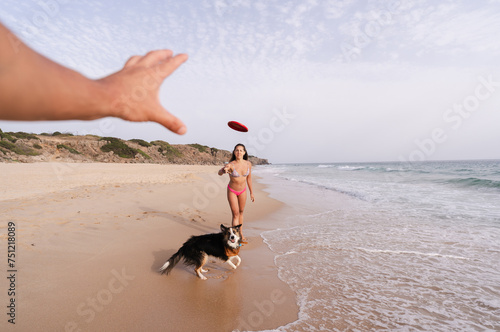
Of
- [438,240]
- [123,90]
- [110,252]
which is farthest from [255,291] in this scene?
[438,240]

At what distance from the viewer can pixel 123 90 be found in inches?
48.3

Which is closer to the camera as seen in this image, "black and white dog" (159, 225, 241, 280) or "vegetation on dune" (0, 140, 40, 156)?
"black and white dog" (159, 225, 241, 280)

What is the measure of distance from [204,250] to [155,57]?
387cm

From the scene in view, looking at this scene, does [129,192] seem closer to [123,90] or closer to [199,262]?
[199,262]

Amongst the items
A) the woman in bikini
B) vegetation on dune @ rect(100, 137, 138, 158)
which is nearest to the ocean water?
the woman in bikini

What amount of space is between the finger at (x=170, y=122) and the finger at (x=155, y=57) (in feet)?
0.90

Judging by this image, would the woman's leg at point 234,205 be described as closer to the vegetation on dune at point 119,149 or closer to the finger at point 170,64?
the finger at point 170,64

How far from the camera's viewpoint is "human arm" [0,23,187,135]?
808 mm

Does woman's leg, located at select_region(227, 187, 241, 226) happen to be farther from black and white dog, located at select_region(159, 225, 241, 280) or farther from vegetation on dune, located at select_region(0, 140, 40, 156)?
vegetation on dune, located at select_region(0, 140, 40, 156)

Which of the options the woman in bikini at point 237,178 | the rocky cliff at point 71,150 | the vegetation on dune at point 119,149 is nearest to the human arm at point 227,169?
the woman in bikini at point 237,178

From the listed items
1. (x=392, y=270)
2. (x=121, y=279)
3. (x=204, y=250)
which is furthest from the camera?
(x=392, y=270)

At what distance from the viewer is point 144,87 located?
1.35 metres

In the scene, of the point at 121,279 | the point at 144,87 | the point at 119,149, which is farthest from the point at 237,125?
the point at 119,149

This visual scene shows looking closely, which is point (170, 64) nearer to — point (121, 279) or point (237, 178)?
point (121, 279)
